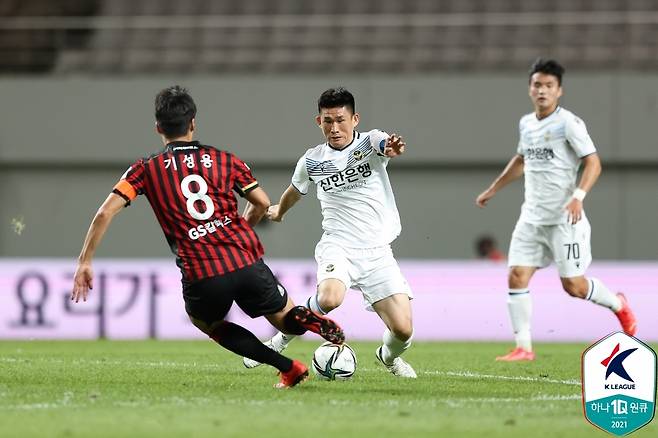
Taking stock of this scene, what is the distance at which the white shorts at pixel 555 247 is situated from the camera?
30.1ft

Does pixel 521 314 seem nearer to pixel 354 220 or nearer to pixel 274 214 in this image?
pixel 354 220

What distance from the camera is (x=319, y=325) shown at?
6.35m

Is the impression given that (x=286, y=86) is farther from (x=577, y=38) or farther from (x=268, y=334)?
(x=268, y=334)

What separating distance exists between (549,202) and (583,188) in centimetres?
60

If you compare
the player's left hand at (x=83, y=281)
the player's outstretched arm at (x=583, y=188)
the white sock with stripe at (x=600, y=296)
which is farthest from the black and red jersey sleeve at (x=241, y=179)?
the white sock with stripe at (x=600, y=296)

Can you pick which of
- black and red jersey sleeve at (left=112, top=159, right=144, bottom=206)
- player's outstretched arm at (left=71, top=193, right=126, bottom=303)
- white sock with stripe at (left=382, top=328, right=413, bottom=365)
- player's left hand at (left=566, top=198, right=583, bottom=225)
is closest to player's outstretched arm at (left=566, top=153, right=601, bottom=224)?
player's left hand at (left=566, top=198, right=583, bottom=225)

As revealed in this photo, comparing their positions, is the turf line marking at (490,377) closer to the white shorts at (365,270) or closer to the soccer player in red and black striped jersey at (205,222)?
the white shorts at (365,270)

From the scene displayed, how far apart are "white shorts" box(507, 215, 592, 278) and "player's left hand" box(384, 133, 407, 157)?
268 cm

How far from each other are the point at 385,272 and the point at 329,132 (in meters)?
0.96

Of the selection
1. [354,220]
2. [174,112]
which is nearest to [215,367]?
[354,220]

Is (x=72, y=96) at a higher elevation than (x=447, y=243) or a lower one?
higher

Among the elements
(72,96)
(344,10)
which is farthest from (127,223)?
(344,10)

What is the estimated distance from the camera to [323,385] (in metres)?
6.80

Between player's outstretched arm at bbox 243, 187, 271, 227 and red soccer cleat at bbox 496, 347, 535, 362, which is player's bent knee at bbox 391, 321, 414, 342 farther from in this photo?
red soccer cleat at bbox 496, 347, 535, 362
